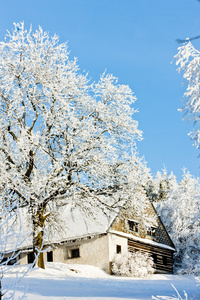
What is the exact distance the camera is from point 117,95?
24.2m

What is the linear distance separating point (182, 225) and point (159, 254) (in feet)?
18.9

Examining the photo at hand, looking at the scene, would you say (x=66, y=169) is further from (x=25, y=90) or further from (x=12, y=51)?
(x=12, y=51)

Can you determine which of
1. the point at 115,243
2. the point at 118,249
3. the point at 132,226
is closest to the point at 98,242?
the point at 115,243

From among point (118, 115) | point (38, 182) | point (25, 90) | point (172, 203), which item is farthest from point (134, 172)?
point (172, 203)

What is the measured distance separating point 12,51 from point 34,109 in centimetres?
333

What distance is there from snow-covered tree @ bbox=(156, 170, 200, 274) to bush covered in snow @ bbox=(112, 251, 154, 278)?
8.46m

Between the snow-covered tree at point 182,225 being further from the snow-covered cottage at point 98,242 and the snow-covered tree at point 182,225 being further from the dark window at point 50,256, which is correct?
the dark window at point 50,256

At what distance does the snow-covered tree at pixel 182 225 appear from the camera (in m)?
39.8

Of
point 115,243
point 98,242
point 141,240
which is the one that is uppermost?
point 141,240

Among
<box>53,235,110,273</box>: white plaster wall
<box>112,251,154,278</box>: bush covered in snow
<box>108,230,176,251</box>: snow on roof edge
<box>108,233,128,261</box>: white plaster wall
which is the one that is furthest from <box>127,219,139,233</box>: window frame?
<box>53,235,110,273</box>: white plaster wall

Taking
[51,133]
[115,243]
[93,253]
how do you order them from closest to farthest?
[51,133] < [93,253] < [115,243]

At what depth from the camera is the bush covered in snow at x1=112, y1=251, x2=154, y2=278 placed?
2935 cm

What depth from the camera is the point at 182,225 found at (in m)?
41.4

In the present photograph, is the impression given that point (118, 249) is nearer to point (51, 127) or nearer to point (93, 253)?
point (93, 253)
